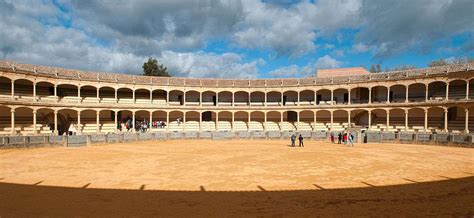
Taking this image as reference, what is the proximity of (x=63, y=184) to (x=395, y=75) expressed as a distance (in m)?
40.2

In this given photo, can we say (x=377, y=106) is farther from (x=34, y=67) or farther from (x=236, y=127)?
(x=34, y=67)

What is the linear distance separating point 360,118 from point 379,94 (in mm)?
4612

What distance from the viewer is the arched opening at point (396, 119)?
37.8 m

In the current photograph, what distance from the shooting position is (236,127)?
43906 millimetres

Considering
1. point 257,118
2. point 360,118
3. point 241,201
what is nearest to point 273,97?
point 257,118

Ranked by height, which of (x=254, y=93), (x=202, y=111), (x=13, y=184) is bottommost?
(x=13, y=184)

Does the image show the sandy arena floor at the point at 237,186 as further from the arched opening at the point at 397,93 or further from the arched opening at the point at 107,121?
the arched opening at the point at 397,93

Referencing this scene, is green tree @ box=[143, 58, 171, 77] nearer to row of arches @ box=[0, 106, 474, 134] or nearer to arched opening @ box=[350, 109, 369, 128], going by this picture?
row of arches @ box=[0, 106, 474, 134]

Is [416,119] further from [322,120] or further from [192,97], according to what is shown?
[192,97]

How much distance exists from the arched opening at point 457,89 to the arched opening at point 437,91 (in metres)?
0.75

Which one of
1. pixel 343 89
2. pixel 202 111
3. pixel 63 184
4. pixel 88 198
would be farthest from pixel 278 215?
pixel 343 89

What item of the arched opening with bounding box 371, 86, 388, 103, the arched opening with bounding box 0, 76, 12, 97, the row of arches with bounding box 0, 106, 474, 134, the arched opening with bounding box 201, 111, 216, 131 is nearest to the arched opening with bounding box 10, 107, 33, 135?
the row of arches with bounding box 0, 106, 474, 134

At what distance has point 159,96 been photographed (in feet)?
147

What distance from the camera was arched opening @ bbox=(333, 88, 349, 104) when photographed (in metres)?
44.1
